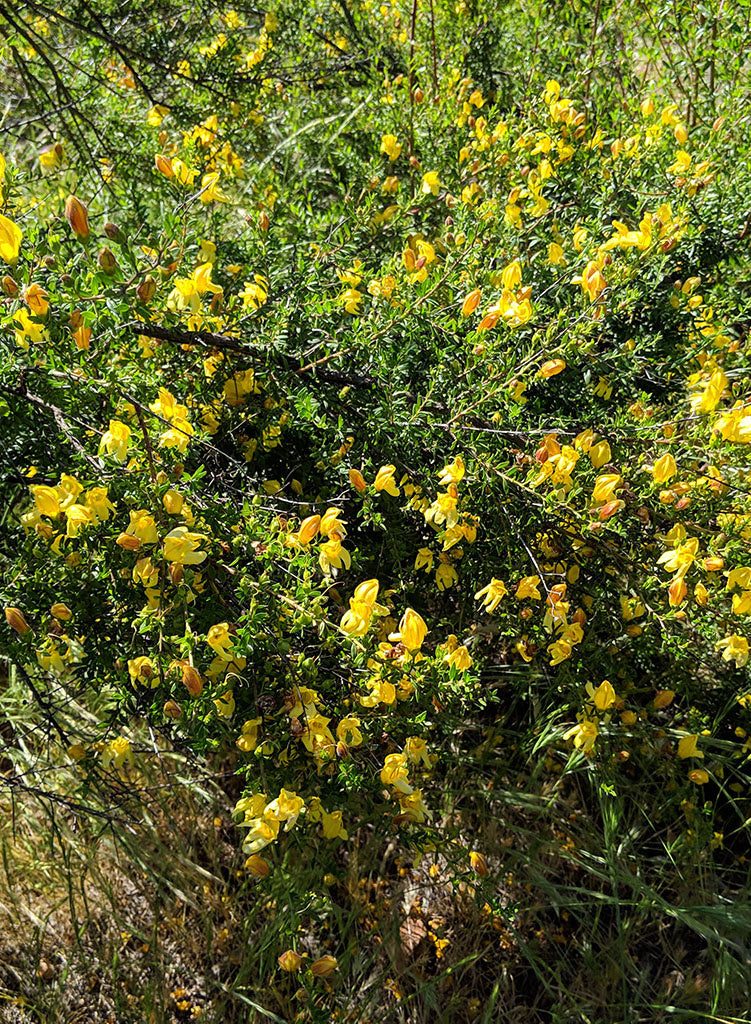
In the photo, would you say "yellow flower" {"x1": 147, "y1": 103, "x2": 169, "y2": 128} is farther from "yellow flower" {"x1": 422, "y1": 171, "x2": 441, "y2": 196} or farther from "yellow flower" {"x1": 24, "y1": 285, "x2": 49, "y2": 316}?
"yellow flower" {"x1": 24, "y1": 285, "x2": 49, "y2": 316}

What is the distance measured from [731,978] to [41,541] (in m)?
1.76

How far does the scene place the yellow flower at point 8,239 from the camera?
40.6 inches

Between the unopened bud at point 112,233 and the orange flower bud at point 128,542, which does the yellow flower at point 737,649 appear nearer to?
the orange flower bud at point 128,542

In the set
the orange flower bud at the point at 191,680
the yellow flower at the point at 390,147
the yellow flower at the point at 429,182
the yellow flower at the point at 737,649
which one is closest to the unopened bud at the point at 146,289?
the orange flower bud at the point at 191,680

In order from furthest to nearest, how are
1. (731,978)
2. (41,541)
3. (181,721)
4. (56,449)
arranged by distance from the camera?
1. (731,978)
2. (56,449)
3. (41,541)
4. (181,721)

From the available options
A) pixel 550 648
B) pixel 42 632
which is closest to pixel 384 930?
pixel 550 648

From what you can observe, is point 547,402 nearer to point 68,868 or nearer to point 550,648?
point 550,648

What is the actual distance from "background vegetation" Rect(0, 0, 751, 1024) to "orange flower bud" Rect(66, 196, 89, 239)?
20mm

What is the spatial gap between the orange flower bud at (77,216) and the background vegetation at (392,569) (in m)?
0.02

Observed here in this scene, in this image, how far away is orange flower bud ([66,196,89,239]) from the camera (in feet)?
3.62

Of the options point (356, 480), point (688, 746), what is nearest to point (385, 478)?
point (356, 480)

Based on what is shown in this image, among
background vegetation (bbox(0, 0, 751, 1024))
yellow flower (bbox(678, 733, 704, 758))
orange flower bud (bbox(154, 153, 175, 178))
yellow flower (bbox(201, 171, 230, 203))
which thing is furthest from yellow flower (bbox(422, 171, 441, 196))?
yellow flower (bbox(678, 733, 704, 758))

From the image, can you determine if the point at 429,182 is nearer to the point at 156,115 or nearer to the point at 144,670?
the point at 156,115

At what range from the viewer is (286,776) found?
122 centimetres
